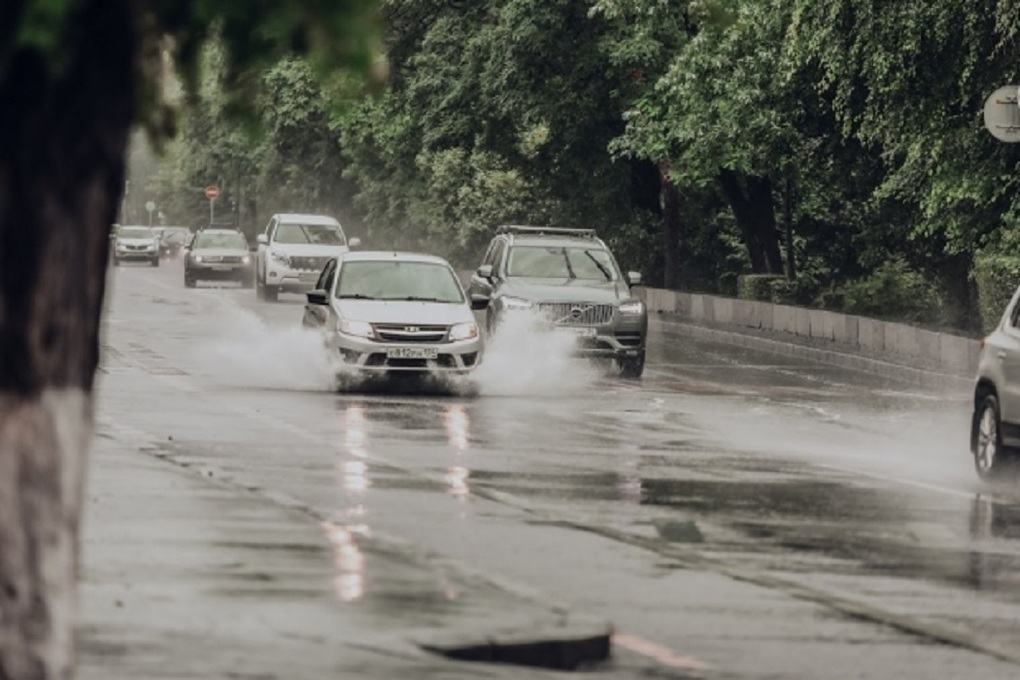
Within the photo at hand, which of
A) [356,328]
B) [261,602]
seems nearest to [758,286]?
[356,328]

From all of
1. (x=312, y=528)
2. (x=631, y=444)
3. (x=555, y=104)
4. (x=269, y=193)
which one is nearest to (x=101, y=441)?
(x=631, y=444)

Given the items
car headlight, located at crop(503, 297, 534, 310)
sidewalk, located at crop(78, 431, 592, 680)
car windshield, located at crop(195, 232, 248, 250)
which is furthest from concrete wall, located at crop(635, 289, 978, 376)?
sidewalk, located at crop(78, 431, 592, 680)

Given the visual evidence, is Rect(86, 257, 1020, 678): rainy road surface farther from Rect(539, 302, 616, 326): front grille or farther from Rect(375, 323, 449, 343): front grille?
Rect(375, 323, 449, 343): front grille

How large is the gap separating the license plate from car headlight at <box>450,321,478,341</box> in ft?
0.85

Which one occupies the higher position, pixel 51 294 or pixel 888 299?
pixel 51 294

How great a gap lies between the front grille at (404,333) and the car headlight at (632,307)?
530 centimetres

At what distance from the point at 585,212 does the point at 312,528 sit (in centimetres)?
4445

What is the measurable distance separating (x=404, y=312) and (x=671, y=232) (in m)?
27.4

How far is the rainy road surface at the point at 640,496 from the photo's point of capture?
38.0 ft

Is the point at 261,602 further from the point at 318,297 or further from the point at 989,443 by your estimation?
the point at 318,297

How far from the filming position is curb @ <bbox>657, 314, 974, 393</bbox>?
110 feet

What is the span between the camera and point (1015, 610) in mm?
12648

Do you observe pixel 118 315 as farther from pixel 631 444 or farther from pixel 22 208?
pixel 22 208

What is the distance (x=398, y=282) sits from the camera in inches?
1156
